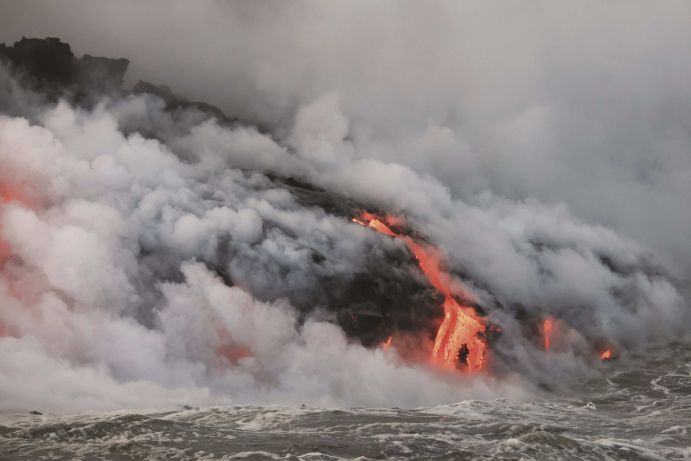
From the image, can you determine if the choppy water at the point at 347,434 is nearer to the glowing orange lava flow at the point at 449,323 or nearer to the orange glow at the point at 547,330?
the glowing orange lava flow at the point at 449,323

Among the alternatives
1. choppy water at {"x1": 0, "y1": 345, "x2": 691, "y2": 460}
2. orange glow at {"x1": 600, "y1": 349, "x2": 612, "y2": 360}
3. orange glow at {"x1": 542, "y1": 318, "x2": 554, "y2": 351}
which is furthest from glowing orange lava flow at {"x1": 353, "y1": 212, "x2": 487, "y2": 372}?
orange glow at {"x1": 600, "y1": 349, "x2": 612, "y2": 360}

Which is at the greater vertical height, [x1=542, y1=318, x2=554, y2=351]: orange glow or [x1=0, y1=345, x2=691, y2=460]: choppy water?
[x1=542, y1=318, x2=554, y2=351]: orange glow

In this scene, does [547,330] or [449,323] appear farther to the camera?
[547,330]

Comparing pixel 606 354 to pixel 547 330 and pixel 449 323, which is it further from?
pixel 449 323

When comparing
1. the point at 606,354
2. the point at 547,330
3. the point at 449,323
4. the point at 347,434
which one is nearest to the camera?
the point at 347,434

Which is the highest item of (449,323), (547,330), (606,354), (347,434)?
(547,330)

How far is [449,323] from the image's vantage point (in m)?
68.2

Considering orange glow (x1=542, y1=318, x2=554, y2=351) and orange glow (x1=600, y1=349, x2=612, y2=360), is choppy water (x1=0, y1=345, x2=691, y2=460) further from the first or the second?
orange glow (x1=600, y1=349, x2=612, y2=360)

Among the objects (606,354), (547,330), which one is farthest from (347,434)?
(606,354)

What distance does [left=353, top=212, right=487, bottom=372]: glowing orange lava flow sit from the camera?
2571 inches

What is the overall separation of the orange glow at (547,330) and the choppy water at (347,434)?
115ft

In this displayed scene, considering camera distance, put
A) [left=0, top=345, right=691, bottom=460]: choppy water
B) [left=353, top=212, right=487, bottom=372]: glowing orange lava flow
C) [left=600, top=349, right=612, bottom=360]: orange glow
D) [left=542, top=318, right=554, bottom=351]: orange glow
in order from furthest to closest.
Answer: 1. [left=600, top=349, right=612, bottom=360]: orange glow
2. [left=542, top=318, right=554, bottom=351]: orange glow
3. [left=353, top=212, right=487, bottom=372]: glowing orange lava flow
4. [left=0, top=345, right=691, bottom=460]: choppy water

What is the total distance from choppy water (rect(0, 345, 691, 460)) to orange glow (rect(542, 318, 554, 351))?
34943 millimetres

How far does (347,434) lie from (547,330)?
189ft
